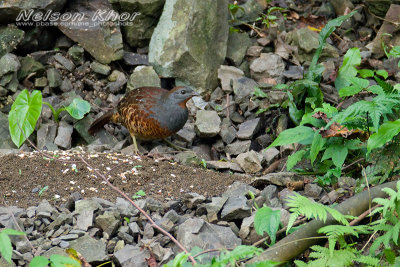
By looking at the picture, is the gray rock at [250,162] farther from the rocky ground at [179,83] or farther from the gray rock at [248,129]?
the gray rock at [248,129]

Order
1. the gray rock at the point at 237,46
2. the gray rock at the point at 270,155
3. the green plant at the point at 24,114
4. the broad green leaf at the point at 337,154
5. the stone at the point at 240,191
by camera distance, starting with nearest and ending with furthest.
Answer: the stone at the point at 240,191, the broad green leaf at the point at 337,154, the gray rock at the point at 270,155, the green plant at the point at 24,114, the gray rock at the point at 237,46

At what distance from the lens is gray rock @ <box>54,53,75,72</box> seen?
6.90 m

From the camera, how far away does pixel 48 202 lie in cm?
406

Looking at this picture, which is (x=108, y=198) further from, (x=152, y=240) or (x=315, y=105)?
(x=315, y=105)

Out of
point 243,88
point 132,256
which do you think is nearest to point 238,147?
point 243,88

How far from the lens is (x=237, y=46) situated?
23.5 feet

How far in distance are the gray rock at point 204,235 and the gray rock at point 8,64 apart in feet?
12.3

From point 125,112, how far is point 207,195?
2200 millimetres

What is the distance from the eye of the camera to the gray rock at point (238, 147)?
6051mm

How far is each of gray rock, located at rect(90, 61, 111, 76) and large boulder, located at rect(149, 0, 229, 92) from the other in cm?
54

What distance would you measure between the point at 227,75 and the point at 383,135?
3254 millimetres

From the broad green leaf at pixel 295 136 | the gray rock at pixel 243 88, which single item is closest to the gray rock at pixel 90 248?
the broad green leaf at pixel 295 136

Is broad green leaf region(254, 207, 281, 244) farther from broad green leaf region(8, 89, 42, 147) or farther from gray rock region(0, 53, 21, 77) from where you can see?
gray rock region(0, 53, 21, 77)

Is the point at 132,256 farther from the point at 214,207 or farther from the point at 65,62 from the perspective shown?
the point at 65,62
